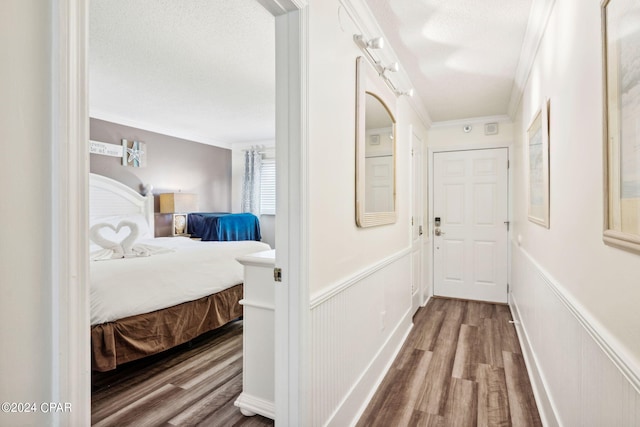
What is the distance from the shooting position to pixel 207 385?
2.29 metres

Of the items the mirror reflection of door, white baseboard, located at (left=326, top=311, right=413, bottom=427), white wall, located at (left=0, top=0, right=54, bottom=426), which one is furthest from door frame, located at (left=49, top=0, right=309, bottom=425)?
the mirror reflection of door

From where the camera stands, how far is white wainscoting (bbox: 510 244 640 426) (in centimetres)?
93

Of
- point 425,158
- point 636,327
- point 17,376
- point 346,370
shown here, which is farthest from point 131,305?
point 425,158

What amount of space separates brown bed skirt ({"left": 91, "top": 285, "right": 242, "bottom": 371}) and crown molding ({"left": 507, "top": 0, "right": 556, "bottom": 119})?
306 centimetres

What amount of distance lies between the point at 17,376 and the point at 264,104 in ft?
12.4

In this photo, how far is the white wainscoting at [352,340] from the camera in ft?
5.10

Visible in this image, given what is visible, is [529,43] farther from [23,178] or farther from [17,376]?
[17,376]

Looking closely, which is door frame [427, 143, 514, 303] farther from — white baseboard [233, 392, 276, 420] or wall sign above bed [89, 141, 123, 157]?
wall sign above bed [89, 141, 123, 157]

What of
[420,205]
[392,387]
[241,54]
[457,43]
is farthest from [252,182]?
[392,387]

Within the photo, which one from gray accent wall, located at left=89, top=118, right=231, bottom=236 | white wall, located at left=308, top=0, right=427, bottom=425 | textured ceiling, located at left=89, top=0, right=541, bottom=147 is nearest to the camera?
white wall, located at left=308, top=0, right=427, bottom=425

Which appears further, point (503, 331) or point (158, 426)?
point (503, 331)

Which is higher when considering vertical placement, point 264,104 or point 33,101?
point 264,104

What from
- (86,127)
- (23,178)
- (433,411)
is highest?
(86,127)

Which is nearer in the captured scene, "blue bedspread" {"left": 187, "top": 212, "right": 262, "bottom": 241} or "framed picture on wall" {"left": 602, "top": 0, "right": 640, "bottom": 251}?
"framed picture on wall" {"left": 602, "top": 0, "right": 640, "bottom": 251}
